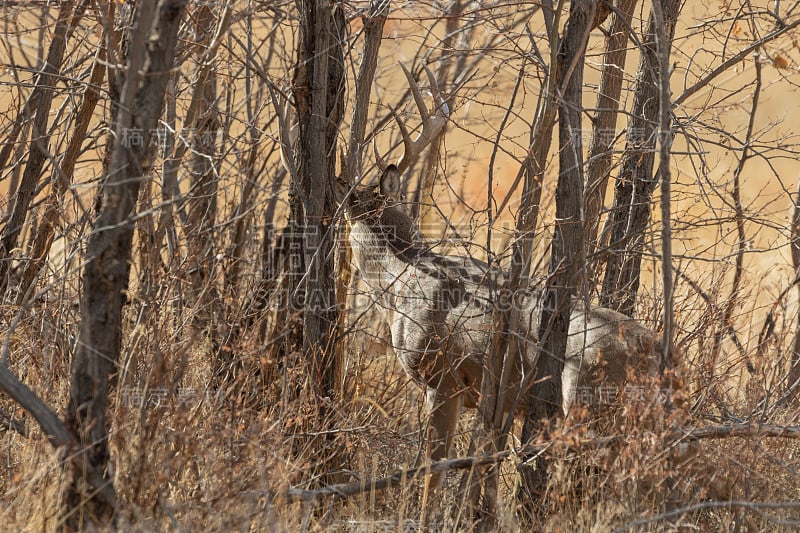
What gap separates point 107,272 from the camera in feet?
12.1

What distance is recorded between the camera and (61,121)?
732 centimetres

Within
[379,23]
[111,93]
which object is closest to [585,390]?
[379,23]

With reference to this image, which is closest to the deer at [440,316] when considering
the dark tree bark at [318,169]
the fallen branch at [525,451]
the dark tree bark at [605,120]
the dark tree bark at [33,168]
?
the dark tree bark at [318,169]

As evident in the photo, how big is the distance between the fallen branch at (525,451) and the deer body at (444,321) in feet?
1.97

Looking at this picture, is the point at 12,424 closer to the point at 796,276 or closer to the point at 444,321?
the point at 444,321

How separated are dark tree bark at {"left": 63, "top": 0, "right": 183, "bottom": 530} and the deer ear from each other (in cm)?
265

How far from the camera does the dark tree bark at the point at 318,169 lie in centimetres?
544

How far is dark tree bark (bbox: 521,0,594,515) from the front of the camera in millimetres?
5099

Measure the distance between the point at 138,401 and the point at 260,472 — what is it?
92cm

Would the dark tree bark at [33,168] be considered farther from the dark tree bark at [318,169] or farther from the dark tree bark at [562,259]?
the dark tree bark at [562,259]

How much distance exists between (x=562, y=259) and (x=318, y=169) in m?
1.57

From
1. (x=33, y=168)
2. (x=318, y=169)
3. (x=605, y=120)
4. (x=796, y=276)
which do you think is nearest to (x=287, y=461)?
(x=318, y=169)

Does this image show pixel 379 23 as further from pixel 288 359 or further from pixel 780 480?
pixel 780 480

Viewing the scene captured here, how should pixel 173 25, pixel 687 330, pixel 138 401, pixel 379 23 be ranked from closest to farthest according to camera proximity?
pixel 173 25
pixel 138 401
pixel 379 23
pixel 687 330
